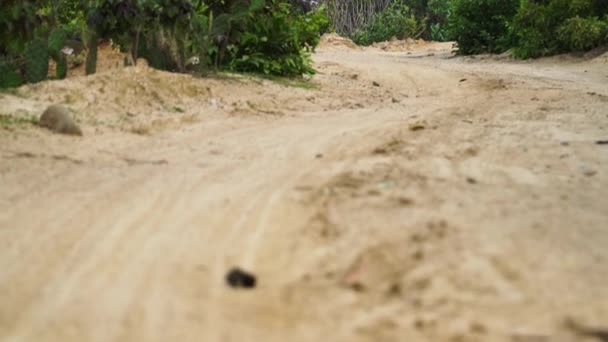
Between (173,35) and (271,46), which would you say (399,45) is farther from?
(173,35)

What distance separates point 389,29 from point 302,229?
18779 millimetres

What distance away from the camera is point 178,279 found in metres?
1.68

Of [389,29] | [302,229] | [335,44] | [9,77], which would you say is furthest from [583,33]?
[389,29]

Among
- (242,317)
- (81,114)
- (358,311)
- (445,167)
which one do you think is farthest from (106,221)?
(81,114)

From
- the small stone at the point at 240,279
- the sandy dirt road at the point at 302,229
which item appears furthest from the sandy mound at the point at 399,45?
the small stone at the point at 240,279

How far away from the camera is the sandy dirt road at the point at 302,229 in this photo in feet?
4.84

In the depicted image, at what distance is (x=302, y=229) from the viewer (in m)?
1.99

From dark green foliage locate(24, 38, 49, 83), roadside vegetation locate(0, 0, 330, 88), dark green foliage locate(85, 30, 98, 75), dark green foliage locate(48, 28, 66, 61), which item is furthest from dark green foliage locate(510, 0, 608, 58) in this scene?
dark green foliage locate(24, 38, 49, 83)

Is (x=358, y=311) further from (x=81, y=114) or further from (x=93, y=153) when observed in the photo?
(x=81, y=114)

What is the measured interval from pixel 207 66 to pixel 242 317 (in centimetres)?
466

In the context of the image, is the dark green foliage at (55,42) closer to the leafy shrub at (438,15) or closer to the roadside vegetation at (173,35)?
the roadside vegetation at (173,35)

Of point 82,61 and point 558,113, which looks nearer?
point 558,113

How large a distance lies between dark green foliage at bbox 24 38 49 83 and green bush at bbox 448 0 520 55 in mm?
9159

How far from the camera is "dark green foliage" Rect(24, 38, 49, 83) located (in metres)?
4.82
